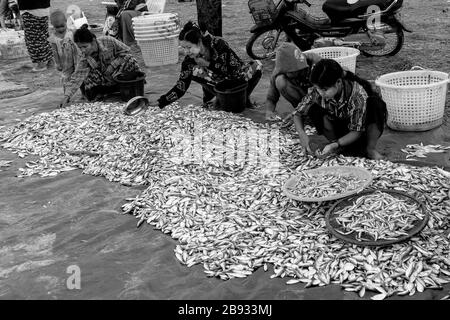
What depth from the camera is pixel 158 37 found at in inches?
287

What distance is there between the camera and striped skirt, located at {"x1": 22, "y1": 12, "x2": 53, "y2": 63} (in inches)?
311

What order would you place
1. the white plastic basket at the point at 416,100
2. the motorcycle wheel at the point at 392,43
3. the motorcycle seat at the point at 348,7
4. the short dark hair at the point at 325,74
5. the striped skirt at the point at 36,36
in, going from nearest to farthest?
1. the short dark hair at the point at 325,74
2. the white plastic basket at the point at 416,100
3. the motorcycle seat at the point at 348,7
4. the motorcycle wheel at the point at 392,43
5. the striped skirt at the point at 36,36

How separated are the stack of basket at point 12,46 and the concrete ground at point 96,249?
526 cm

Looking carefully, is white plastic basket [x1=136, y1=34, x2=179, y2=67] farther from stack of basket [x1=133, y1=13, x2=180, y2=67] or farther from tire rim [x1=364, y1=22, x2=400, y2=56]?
tire rim [x1=364, y1=22, x2=400, y2=56]

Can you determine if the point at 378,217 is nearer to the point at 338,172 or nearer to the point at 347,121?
the point at 338,172

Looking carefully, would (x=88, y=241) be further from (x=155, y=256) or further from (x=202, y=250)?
(x=202, y=250)

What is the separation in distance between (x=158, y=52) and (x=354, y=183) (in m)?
4.87

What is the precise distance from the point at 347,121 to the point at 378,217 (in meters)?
1.16

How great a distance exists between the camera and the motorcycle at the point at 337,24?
6352mm

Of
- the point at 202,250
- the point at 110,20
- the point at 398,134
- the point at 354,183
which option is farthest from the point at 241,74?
the point at 110,20

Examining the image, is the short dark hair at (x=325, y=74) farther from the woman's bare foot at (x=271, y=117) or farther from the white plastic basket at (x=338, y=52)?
the white plastic basket at (x=338, y=52)

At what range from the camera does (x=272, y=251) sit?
290 cm

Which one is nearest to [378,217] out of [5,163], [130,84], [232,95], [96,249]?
[96,249]

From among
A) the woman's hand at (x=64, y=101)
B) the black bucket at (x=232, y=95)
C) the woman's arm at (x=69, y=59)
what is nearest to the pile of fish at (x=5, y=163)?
the woman's hand at (x=64, y=101)
